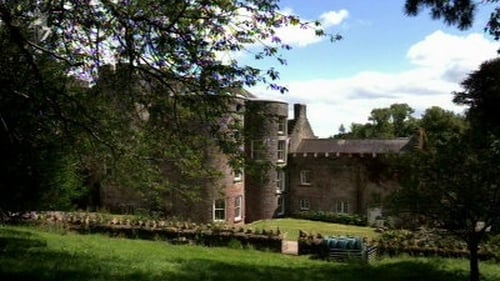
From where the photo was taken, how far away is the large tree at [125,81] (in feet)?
27.7

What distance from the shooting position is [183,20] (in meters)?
8.55

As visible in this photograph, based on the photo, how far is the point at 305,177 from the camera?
148 ft

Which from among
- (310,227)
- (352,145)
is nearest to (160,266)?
(310,227)

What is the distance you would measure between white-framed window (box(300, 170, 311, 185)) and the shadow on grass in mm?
28337

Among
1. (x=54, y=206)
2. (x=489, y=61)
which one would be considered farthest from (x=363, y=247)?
(x=54, y=206)

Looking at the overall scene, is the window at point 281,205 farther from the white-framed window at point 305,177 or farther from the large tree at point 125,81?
the large tree at point 125,81

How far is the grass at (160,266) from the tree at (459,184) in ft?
5.19

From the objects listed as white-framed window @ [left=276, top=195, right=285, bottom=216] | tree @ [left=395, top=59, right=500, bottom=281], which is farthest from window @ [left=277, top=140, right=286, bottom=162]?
tree @ [left=395, top=59, right=500, bottom=281]

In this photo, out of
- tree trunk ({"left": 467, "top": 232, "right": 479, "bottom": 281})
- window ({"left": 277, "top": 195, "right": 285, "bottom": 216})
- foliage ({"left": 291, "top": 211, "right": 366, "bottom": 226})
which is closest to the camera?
tree trunk ({"left": 467, "top": 232, "right": 479, "bottom": 281})

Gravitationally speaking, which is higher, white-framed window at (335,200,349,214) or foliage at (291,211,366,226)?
white-framed window at (335,200,349,214)

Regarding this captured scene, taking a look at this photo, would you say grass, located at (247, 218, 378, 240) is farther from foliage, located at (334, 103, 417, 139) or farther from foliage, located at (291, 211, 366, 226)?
foliage, located at (334, 103, 417, 139)

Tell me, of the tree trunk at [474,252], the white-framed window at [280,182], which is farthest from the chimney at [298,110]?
the tree trunk at [474,252]

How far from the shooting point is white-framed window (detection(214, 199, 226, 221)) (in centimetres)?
3494

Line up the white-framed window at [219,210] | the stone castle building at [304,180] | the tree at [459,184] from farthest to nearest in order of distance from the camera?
the stone castle building at [304,180], the white-framed window at [219,210], the tree at [459,184]
